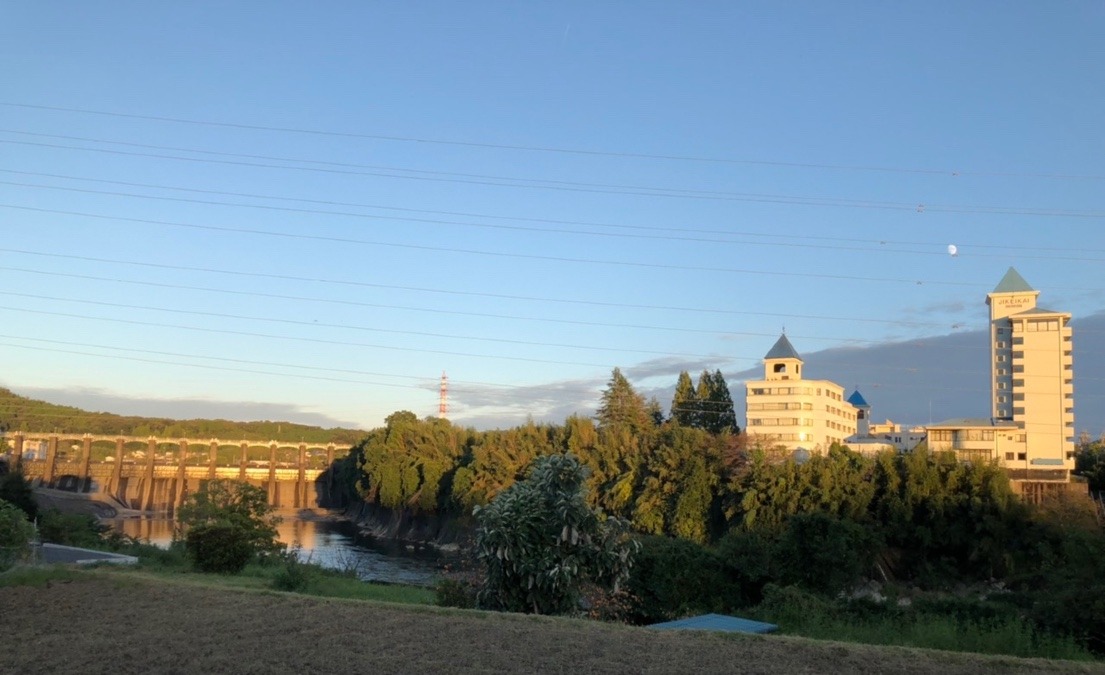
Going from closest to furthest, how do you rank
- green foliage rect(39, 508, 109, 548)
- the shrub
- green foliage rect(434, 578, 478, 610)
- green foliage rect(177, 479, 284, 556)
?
green foliage rect(434, 578, 478, 610) < the shrub < green foliage rect(177, 479, 284, 556) < green foliage rect(39, 508, 109, 548)

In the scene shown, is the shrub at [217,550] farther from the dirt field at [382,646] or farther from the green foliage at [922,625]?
the green foliage at [922,625]

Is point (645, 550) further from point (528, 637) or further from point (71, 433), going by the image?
point (71, 433)

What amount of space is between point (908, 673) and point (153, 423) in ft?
406

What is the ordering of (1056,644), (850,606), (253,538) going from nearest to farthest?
(1056,644) → (850,606) → (253,538)

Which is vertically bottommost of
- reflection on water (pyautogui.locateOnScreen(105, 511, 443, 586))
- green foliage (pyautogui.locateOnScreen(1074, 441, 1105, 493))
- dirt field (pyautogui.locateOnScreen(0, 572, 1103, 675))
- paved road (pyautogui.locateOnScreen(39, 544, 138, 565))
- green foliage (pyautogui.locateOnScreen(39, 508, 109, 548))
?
reflection on water (pyautogui.locateOnScreen(105, 511, 443, 586))

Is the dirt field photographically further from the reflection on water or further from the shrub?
the reflection on water

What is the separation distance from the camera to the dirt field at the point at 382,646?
26.9ft

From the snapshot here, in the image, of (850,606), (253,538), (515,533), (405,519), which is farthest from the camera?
(405,519)

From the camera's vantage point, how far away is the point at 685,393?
75.1 m

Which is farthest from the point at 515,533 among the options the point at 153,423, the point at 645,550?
the point at 153,423

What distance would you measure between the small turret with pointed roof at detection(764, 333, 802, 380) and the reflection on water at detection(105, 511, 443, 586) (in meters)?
26.7

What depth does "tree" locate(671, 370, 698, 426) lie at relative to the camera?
73.5 meters

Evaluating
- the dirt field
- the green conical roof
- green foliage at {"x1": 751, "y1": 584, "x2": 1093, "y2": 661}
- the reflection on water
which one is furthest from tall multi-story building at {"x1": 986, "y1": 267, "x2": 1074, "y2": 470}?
the dirt field

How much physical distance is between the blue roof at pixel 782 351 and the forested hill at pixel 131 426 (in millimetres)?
58527
